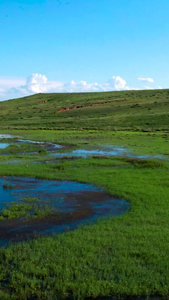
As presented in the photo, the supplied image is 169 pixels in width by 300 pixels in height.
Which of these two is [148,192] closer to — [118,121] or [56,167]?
[56,167]

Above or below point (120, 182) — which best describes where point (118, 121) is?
above

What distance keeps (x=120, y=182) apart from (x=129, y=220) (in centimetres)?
671

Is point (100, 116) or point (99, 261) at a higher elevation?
point (100, 116)

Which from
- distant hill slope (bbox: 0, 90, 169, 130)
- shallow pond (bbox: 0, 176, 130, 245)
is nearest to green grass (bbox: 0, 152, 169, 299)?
shallow pond (bbox: 0, 176, 130, 245)

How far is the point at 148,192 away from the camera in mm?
16750

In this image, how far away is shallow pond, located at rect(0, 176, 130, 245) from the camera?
11.9m

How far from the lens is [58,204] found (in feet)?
50.0

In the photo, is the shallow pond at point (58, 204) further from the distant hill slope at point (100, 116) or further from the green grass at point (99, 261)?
the distant hill slope at point (100, 116)

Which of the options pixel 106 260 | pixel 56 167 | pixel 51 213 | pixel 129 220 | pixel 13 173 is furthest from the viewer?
pixel 56 167

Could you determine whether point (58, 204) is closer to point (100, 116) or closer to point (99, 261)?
point (99, 261)

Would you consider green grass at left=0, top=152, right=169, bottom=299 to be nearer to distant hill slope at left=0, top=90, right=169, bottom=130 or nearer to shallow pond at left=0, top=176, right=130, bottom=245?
shallow pond at left=0, top=176, right=130, bottom=245

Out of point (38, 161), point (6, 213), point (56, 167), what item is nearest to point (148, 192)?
point (6, 213)

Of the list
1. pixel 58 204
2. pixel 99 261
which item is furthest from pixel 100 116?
pixel 99 261

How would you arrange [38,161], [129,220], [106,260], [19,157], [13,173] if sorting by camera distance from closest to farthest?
[106,260]
[129,220]
[13,173]
[38,161]
[19,157]
